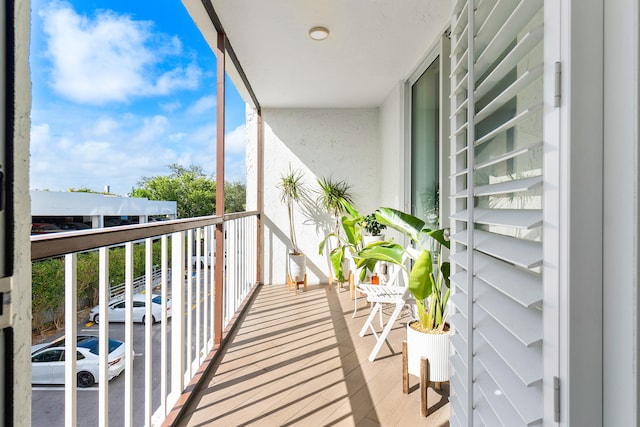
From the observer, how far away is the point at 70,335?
3.12 feet

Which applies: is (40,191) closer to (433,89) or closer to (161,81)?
(161,81)

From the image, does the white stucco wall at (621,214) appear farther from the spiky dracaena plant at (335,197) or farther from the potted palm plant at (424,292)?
the spiky dracaena plant at (335,197)

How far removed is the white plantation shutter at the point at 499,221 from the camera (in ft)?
2.65

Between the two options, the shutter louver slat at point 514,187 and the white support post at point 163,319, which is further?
the white support post at point 163,319

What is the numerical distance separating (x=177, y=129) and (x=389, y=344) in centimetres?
247

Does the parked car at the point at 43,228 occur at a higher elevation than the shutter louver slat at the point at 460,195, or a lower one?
lower

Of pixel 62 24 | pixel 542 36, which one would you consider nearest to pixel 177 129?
pixel 62 24

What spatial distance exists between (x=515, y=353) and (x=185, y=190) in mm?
1869

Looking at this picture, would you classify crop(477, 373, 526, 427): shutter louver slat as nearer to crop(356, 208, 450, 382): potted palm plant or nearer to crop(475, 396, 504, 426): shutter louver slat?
crop(475, 396, 504, 426): shutter louver slat

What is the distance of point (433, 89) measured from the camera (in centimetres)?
279

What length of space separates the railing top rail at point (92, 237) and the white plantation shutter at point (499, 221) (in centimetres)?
116

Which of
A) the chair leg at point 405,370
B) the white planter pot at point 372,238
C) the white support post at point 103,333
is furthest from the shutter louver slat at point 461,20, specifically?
the white planter pot at point 372,238

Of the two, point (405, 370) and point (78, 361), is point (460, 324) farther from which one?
point (78, 361)

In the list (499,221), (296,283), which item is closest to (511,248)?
(499,221)
